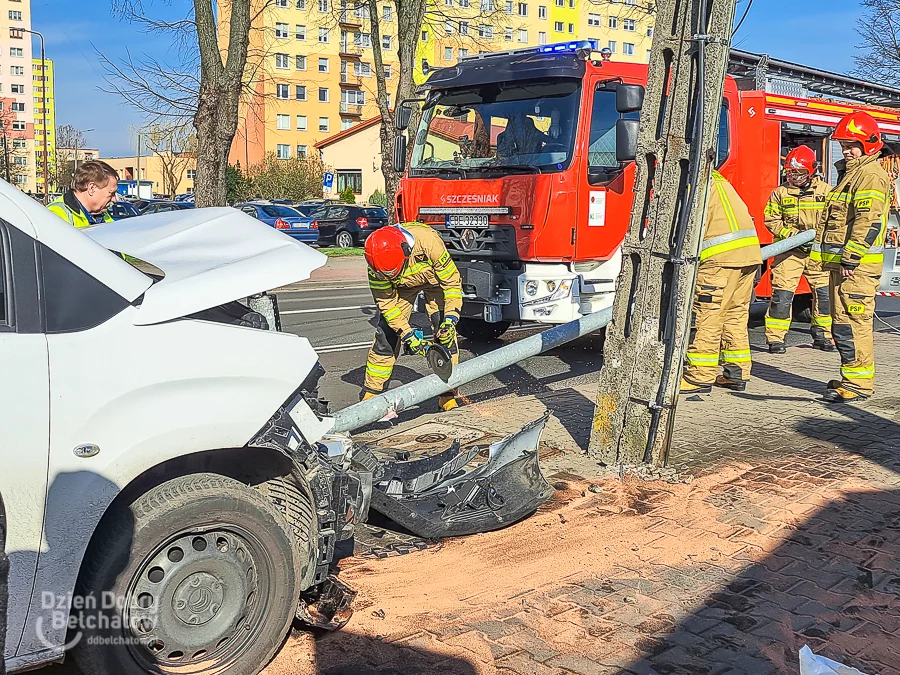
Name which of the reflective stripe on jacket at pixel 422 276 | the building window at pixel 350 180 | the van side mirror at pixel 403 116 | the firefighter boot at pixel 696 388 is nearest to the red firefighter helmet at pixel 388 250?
the reflective stripe on jacket at pixel 422 276

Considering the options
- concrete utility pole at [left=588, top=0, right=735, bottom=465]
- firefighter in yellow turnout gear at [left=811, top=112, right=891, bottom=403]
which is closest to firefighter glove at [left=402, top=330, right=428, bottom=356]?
concrete utility pole at [left=588, top=0, right=735, bottom=465]

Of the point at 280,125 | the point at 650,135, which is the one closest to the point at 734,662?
the point at 650,135

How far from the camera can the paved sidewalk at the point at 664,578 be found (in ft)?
10.7

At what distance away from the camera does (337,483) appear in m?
3.34

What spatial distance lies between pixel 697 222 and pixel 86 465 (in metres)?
3.75

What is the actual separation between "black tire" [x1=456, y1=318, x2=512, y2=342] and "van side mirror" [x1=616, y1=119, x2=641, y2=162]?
3823mm

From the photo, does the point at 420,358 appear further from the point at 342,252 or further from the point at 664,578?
the point at 342,252

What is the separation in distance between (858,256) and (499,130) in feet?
11.8

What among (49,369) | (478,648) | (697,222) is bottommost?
(478,648)

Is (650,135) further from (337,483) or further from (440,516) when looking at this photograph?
(337,483)

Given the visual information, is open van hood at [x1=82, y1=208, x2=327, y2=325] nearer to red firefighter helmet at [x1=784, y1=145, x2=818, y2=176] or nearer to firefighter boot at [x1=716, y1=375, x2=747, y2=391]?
firefighter boot at [x1=716, y1=375, x2=747, y2=391]

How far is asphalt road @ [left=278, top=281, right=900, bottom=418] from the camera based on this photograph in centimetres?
801

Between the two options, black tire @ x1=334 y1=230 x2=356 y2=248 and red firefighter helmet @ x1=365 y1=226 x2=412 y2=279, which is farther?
black tire @ x1=334 y1=230 x2=356 y2=248

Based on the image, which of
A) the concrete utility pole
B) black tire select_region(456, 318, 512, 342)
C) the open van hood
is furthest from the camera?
black tire select_region(456, 318, 512, 342)
